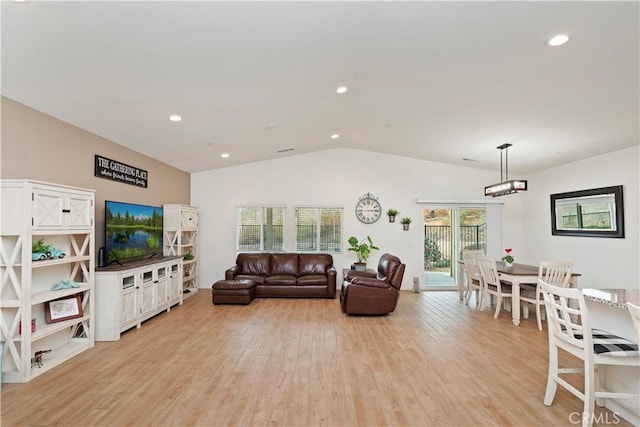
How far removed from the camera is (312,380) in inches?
120

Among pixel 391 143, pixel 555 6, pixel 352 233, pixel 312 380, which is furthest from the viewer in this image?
pixel 352 233

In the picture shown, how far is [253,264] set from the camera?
711cm

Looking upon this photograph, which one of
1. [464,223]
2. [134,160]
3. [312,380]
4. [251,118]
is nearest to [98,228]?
[134,160]

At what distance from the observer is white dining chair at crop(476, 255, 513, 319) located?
16.6 ft

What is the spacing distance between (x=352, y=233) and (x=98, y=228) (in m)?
5.15

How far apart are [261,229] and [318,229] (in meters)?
1.42

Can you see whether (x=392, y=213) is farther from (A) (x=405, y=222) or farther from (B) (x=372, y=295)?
(B) (x=372, y=295)

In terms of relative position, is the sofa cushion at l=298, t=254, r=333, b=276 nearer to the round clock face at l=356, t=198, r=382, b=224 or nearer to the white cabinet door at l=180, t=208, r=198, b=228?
the round clock face at l=356, t=198, r=382, b=224

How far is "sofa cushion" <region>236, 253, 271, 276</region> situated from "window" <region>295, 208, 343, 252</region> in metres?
0.97

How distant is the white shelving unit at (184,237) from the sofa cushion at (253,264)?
1058mm

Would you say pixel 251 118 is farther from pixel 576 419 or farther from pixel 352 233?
pixel 576 419

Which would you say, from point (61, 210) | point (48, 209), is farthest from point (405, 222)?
point (48, 209)

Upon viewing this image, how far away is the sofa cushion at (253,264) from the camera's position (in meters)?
7.04
